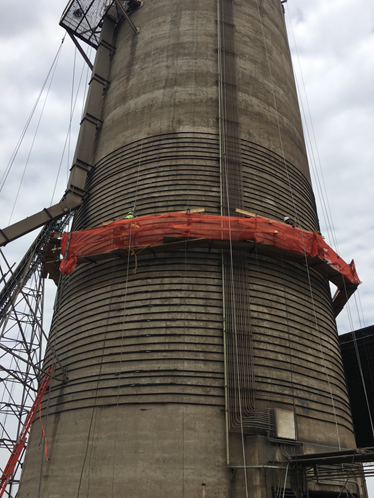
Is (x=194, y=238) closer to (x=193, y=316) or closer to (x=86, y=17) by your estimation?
(x=193, y=316)

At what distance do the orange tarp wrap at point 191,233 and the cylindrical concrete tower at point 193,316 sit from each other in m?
0.67

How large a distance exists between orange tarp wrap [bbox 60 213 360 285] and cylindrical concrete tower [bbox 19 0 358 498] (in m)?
0.67

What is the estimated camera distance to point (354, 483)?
1259cm

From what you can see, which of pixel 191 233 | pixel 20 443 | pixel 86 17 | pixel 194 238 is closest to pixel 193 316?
pixel 194 238

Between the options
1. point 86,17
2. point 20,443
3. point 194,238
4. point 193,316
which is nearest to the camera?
point 193,316

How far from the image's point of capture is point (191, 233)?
41.8ft

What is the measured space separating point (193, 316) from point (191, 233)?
242 cm

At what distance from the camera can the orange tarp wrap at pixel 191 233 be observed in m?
12.8

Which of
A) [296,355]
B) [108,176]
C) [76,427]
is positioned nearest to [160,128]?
[108,176]

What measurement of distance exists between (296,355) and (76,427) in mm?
6452

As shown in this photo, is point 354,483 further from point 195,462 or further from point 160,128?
point 160,128

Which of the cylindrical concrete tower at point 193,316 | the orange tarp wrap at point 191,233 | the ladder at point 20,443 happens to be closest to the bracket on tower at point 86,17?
the cylindrical concrete tower at point 193,316

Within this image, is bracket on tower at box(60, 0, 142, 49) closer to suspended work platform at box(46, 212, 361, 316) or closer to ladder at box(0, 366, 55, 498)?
suspended work platform at box(46, 212, 361, 316)

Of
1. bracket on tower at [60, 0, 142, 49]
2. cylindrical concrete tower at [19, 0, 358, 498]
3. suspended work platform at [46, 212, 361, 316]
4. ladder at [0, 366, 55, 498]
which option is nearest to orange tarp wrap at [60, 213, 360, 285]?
suspended work platform at [46, 212, 361, 316]
